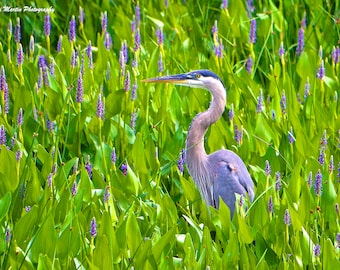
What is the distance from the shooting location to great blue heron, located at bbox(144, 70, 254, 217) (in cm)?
462

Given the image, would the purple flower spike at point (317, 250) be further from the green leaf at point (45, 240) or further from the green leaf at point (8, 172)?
the green leaf at point (8, 172)

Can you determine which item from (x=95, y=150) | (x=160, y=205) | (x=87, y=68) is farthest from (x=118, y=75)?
(x=160, y=205)

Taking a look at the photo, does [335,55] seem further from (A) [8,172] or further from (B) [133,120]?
(A) [8,172]

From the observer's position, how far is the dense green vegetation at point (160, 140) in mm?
3867

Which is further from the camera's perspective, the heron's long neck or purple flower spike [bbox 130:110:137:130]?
purple flower spike [bbox 130:110:137:130]

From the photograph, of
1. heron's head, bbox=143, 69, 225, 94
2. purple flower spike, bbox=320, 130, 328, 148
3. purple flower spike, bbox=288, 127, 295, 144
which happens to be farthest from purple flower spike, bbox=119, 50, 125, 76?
purple flower spike, bbox=320, 130, 328, 148

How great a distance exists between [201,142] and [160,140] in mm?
294

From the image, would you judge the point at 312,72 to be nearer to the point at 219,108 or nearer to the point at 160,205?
the point at 219,108

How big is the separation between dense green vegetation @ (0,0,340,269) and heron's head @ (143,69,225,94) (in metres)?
0.28

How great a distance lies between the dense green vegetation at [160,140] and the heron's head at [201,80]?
279 mm

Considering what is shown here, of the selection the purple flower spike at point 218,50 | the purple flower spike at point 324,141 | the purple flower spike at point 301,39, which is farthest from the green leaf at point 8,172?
the purple flower spike at point 301,39

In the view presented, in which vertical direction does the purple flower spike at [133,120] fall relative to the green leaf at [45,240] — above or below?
above

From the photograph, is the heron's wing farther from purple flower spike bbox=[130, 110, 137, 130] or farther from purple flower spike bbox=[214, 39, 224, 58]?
purple flower spike bbox=[214, 39, 224, 58]

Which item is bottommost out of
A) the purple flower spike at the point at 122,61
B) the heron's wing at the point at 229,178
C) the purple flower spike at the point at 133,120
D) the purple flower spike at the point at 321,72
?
the heron's wing at the point at 229,178
